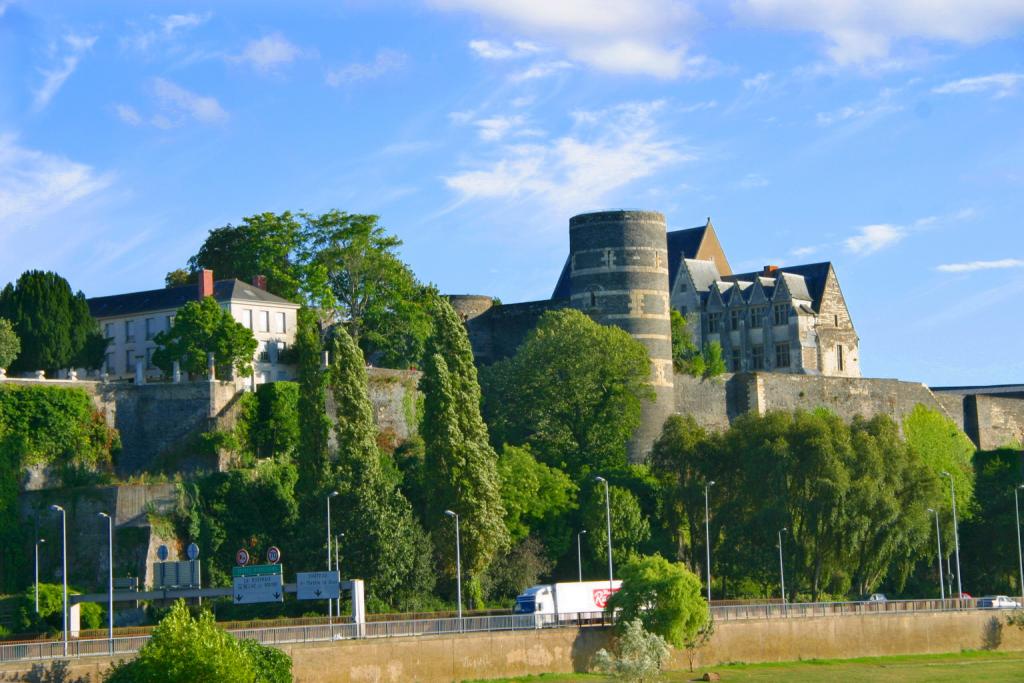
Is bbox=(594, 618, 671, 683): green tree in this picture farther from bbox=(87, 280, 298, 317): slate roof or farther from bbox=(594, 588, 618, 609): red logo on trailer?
bbox=(87, 280, 298, 317): slate roof

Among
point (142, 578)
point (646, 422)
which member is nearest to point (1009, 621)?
point (646, 422)

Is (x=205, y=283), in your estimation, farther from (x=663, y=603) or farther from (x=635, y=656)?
(x=635, y=656)

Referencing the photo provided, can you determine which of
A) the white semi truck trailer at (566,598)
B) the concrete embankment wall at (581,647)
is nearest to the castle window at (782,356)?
the concrete embankment wall at (581,647)

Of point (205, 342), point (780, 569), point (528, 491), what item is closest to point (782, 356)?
point (780, 569)

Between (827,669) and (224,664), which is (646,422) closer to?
(827,669)

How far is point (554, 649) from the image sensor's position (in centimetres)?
6281

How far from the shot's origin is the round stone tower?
3629 inches

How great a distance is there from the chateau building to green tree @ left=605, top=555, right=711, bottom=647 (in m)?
28.4

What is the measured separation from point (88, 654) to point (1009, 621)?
136 feet

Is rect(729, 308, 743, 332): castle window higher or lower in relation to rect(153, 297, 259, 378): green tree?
higher

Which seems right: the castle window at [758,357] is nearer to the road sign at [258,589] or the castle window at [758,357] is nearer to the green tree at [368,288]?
the green tree at [368,288]

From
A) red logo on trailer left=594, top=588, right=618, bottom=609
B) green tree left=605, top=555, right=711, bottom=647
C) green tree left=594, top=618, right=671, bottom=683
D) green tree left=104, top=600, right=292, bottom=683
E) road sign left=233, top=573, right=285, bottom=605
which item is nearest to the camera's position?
green tree left=104, top=600, right=292, bottom=683

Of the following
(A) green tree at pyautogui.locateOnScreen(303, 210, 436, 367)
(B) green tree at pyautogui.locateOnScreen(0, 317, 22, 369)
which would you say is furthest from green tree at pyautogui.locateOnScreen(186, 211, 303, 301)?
(B) green tree at pyautogui.locateOnScreen(0, 317, 22, 369)

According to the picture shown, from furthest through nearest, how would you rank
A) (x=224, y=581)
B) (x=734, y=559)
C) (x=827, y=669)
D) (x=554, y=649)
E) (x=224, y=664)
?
(x=734, y=559) < (x=224, y=581) < (x=827, y=669) < (x=554, y=649) < (x=224, y=664)
